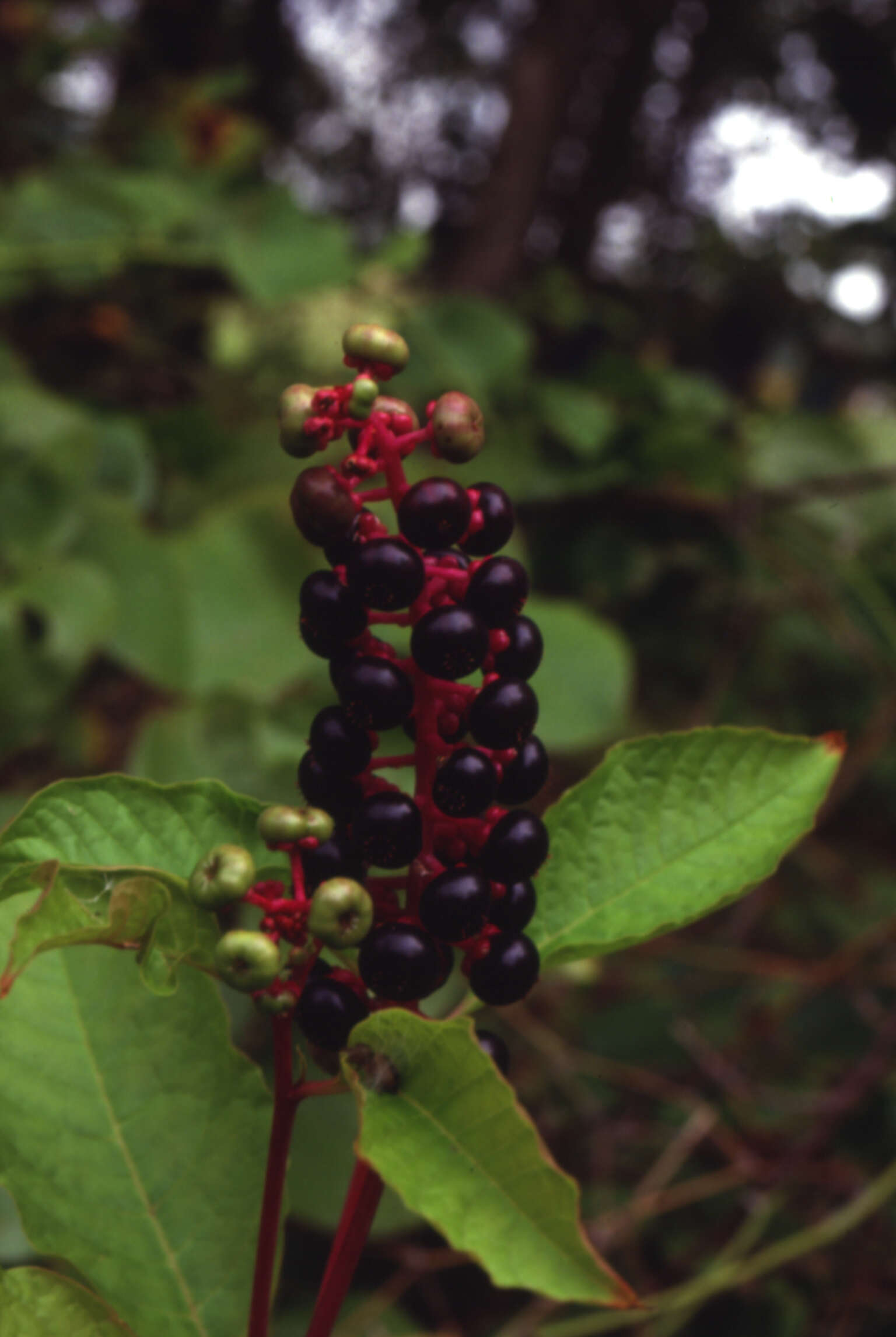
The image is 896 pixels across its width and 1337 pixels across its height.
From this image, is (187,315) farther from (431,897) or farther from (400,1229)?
(431,897)

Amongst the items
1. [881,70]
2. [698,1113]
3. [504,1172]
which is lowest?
[698,1113]

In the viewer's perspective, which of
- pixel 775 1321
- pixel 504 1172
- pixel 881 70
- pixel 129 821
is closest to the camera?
pixel 504 1172

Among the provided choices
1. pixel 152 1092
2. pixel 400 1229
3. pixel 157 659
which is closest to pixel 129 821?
pixel 152 1092

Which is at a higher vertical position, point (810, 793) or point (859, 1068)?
point (810, 793)

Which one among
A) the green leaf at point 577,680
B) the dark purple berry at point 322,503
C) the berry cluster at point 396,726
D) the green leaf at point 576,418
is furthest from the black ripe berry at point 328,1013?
the green leaf at point 576,418

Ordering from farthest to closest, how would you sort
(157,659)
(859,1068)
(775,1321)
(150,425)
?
(150,425) → (157,659) → (859,1068) → (775,1321)

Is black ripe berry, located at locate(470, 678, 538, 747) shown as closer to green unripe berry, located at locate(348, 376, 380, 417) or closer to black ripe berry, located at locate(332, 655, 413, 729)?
black ripe berry, located at locate(332, 655, 413, 729)

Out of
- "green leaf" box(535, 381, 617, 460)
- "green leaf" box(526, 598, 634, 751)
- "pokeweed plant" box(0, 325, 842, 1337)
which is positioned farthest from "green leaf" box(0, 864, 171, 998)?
"green leaf" box(535, 381, 617, 460)
